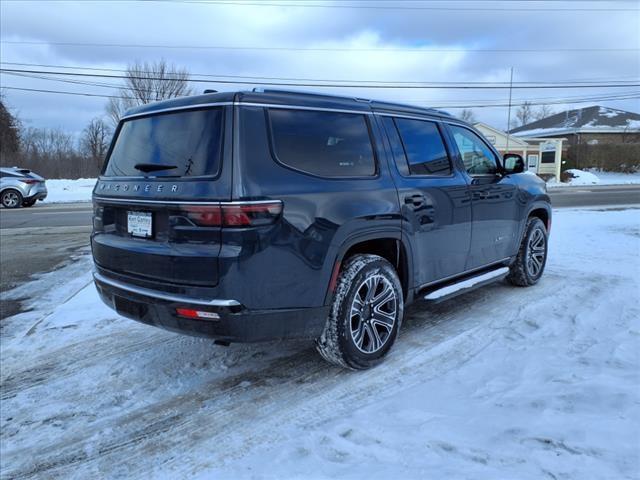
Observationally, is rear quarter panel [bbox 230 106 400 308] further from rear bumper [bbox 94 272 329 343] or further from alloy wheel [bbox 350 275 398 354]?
alloy wheel [bbox 350 275 398 354]

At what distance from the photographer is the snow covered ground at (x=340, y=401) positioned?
8.59ft

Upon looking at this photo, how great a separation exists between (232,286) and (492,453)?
165cm

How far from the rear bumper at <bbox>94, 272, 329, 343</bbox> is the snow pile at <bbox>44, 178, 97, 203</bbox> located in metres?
22.0

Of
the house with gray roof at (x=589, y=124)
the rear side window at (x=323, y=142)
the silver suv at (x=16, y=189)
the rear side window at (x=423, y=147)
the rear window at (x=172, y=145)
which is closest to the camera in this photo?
the rear window at (x=172, y=145)

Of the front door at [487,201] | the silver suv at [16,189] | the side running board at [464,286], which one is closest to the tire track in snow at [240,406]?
the side running board at [464,286]

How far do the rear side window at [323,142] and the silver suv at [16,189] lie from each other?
20.1 metres

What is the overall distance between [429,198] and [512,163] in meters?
1.72

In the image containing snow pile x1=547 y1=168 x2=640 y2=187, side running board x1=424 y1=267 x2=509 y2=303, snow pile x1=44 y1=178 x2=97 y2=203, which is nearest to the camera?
side running board x1=424 y1=267 x2=509 y2=303

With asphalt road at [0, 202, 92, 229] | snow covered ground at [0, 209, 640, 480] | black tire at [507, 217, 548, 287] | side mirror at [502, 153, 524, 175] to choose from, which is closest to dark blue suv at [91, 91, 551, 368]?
snow covered ground at [0, 209, 640, 480]

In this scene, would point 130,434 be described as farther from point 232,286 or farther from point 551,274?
point 551,274

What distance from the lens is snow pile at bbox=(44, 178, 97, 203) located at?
23.9 meters

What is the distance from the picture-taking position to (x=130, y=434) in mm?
3008

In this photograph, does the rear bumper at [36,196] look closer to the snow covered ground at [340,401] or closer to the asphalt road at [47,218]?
the asphalt road at [47,218]

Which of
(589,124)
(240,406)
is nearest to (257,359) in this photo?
(240,406)
